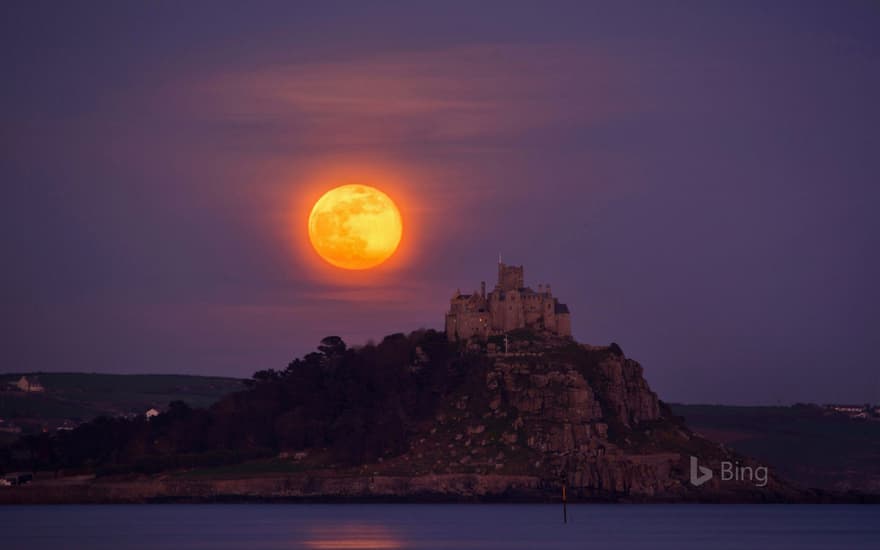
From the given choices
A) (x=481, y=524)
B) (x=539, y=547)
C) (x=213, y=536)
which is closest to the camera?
(x=539, y=547)

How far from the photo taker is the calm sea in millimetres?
145250

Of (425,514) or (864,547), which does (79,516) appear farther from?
(864,547)

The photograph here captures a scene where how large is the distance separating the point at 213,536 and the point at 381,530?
55.8ft

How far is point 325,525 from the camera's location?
172 metres

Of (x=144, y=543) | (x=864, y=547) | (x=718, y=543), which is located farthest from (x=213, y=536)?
(x=864, y=547)

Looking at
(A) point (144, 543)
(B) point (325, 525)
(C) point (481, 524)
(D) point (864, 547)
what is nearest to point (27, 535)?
(A) point (144, 543)

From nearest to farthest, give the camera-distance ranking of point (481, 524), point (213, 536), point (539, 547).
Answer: point (539, 547), point (213, 536), point (481, 524)

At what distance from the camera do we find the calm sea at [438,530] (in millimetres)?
145250

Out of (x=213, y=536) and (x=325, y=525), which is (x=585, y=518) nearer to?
(x=325, y=525)

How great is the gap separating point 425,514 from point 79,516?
1498 inches

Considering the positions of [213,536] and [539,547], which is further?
[213,536]

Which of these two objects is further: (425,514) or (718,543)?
(425,514)

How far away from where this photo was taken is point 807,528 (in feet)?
565

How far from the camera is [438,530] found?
16250 centimetres
